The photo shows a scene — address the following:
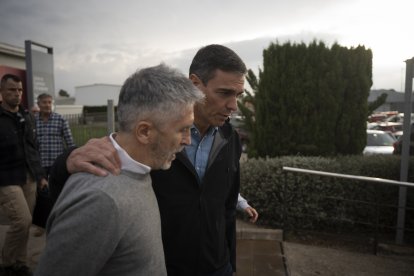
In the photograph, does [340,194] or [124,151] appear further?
[340,194]

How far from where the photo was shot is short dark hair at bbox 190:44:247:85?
191 cm

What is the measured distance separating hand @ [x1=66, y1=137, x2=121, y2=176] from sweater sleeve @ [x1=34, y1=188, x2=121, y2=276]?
12 centimetres

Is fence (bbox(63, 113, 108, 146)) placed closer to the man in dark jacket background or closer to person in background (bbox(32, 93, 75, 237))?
person in background (bbox(32, 93, 75, 237))

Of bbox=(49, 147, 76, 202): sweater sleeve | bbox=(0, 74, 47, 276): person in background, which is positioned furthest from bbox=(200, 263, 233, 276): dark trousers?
bbox=(0, 74, 47, 276): person in background

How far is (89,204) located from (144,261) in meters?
0.30

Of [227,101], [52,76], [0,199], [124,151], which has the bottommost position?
[0,199]

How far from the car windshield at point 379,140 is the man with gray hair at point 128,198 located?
390 inches

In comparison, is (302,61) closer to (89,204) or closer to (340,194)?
(340,194)

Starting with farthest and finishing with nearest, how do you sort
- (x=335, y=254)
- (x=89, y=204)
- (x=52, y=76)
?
(x=52, y=76) < (x=335, y=254) < (x=89, y=204)

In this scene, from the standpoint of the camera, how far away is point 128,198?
43.4 inches

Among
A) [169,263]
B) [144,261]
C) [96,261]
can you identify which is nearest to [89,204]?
[96,261]

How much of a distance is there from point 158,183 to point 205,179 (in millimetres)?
265

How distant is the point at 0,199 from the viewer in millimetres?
3359

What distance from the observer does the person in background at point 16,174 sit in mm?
3340
